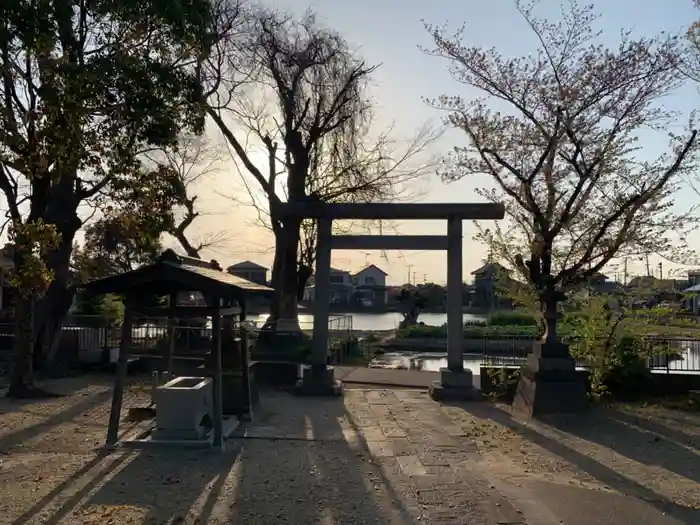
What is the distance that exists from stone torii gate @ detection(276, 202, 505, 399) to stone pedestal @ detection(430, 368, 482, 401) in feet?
0.08

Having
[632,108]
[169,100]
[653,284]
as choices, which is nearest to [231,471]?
[169,100]

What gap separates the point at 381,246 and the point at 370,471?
7.04m

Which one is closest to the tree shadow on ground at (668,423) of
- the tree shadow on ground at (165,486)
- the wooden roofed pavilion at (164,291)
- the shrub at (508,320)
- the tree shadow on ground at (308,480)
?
the tree shadow on ground at (308,480)

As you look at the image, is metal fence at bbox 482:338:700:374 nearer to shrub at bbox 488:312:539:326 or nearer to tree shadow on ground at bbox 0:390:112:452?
tree shadow on ground at bbox 0:390:112:452

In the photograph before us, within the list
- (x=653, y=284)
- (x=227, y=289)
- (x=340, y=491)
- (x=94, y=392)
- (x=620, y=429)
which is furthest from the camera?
(x=94, y=392)

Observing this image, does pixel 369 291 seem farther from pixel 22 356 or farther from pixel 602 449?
pixel 602 449

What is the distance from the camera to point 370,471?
761 cm

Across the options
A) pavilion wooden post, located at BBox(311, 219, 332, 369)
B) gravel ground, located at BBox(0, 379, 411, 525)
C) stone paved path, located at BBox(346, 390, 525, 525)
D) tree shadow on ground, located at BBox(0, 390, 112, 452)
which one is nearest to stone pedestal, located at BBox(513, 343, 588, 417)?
stone paved path, located at BBox(346, 390, 525, 525)

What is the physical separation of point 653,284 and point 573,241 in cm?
159

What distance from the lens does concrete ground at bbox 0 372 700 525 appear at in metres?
6.12

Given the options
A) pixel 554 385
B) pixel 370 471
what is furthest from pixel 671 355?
pixel 370 471

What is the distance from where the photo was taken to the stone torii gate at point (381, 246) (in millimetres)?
13805

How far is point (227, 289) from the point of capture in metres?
8.57

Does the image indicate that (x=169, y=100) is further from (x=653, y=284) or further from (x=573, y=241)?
(x=653, y=284)
